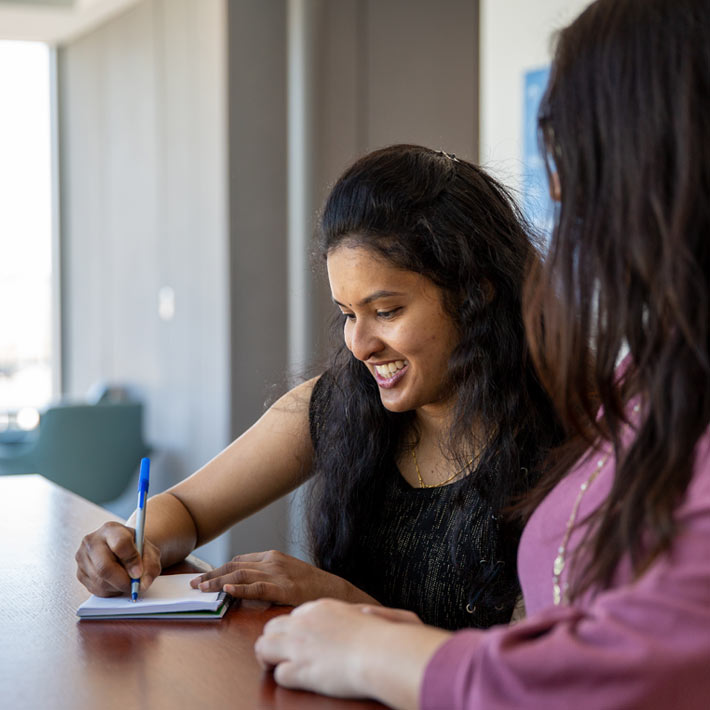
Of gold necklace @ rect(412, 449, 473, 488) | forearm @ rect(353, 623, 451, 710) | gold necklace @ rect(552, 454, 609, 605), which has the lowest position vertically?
forearm @ rect(353, 623, 451, 710)

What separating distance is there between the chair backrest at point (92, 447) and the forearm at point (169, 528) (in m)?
2.58

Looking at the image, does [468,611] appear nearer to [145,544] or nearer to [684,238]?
[145,544]

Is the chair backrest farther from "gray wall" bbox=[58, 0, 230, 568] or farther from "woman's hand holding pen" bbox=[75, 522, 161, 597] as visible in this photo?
"woman's hand holding pen" bbox=[75, 522, 161, 597]

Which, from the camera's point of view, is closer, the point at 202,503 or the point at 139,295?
the point at 202,503

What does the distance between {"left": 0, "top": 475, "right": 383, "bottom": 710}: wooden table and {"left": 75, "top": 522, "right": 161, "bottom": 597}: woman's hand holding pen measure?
5 centimetres

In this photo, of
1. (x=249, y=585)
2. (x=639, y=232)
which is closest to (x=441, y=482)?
(x=249, y=585)

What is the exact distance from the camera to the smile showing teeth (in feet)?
5.44

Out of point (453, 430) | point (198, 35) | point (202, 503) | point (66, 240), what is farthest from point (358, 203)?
point (66, 240)

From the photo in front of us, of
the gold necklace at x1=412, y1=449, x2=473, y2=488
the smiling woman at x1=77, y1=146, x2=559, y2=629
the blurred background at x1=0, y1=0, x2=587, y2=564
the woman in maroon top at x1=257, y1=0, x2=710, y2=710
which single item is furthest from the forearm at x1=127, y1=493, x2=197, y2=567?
the blurred background at x1=0, y1=0, x2=587, y2=564

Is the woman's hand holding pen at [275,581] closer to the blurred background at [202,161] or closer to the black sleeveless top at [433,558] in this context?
the black sleeveless top at [433,558]

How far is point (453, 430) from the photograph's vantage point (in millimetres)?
1708

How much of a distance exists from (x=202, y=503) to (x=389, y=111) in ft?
7.72

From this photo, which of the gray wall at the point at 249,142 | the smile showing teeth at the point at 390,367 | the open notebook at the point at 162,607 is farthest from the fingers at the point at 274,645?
the gray wall at the point at 249,142

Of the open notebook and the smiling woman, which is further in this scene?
the smiling woman
